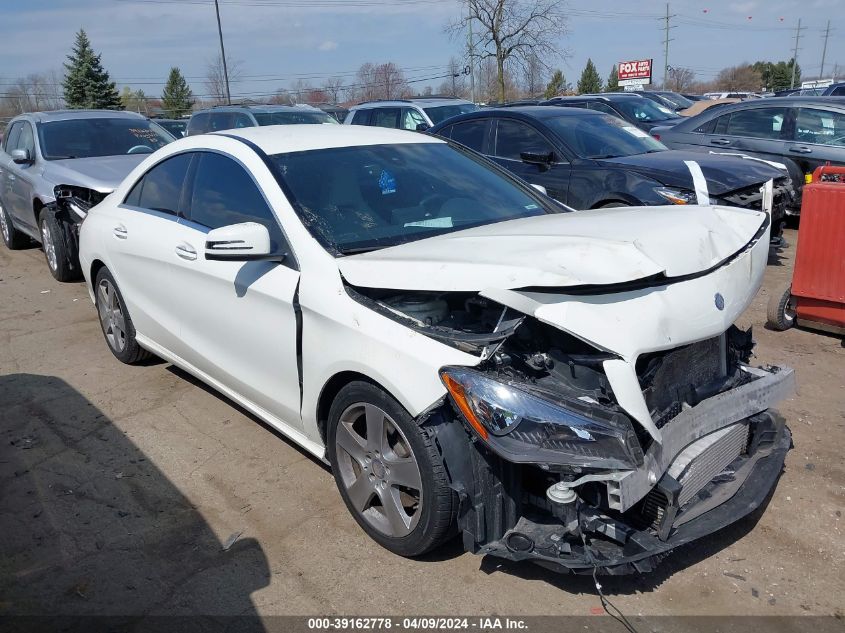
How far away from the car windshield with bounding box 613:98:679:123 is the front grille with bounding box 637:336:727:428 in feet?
40.9

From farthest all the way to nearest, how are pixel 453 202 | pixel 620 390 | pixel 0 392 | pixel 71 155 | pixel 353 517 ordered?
1. pixel 71 155
2. pixel 0 392
3. pixel 453 202
4. pixel 353 517
5. pixel 620 390

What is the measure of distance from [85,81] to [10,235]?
1669 inches

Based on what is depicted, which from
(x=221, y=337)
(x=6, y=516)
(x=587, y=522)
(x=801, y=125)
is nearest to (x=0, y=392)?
(x=6, y=516)

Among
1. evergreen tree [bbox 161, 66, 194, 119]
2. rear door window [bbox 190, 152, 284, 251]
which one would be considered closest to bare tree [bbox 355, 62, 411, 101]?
evergreen tree [bbox 161, 66, 194, 119]

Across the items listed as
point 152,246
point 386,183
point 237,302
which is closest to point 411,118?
point 152,246

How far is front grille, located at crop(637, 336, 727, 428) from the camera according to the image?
2.80m

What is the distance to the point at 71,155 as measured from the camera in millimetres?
8555

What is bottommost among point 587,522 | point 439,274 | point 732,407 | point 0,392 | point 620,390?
point 0,392

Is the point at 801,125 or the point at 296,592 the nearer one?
the point at 296,592

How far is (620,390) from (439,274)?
815 millimetres

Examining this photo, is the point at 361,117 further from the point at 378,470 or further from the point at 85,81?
the point at 85,81

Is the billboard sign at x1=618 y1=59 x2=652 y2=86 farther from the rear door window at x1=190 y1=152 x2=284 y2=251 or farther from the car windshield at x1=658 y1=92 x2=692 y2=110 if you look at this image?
→ the rear door window at x1=190 y1=152 x2=284 y2=251

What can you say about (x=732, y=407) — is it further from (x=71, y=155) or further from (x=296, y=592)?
(x=71, y=155)

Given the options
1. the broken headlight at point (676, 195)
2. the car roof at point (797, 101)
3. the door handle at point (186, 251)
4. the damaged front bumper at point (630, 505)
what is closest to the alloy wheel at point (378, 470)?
the damaged front bumper at point (630, 505)
